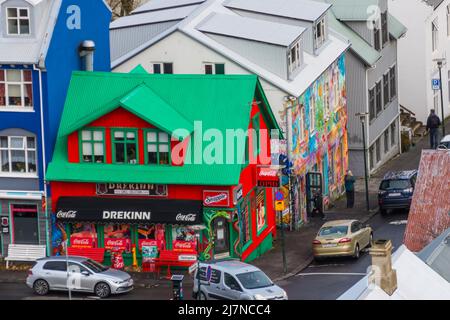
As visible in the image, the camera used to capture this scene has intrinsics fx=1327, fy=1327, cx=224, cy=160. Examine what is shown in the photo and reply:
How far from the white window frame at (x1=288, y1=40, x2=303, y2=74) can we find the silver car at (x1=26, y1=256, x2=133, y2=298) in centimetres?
1692

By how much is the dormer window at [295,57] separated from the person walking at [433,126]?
1589 centimetres

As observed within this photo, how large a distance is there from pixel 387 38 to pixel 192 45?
853 inches

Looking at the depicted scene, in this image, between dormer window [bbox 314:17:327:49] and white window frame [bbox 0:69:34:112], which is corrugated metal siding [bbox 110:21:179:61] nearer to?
dormer window [bbox 314:17:327:49]

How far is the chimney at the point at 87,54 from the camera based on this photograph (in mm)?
58250

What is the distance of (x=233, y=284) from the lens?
47.4 metres

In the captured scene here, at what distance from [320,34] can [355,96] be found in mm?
7112

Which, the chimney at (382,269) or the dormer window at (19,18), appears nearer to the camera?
the chimney at (382,269)

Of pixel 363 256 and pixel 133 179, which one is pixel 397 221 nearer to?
pixel 363 256

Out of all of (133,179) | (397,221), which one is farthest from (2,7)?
(397,221)

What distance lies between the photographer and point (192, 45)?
203 ft

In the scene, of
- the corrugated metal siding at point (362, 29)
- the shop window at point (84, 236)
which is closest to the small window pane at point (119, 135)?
the shop window at point (84, 236)

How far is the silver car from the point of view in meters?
50.3

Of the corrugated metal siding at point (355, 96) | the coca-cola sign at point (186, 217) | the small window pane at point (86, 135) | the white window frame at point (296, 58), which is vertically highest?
the white window frame at point (296, 58)

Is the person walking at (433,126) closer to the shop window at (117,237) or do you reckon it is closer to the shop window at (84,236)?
the shop window at (117,237)
